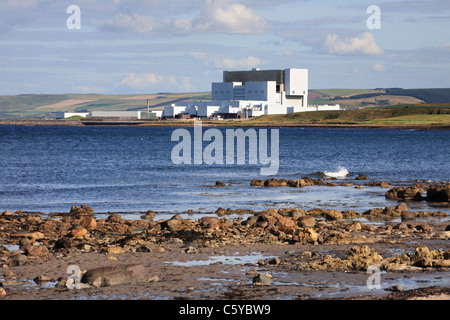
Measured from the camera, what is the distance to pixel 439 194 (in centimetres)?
3600

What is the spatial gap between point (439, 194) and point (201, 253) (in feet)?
64.9

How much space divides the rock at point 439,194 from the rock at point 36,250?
23198 mm

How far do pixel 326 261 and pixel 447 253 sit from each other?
3805mm

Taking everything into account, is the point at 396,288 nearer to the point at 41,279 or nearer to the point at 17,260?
the point at 41,279

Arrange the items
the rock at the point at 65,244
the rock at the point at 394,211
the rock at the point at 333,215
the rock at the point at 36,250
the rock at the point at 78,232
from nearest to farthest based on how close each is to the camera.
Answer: the rock at the point at 36,250
the rock at the point at 65,244
the rock at the point at 78,232
the rock at the point at 333,215
the rock at the point at 394,211

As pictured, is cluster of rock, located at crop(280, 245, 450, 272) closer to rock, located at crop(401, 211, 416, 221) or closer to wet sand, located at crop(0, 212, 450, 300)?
wet sand, located at crop(0, 212, 450, 300)

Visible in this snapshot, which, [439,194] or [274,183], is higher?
[439,194]

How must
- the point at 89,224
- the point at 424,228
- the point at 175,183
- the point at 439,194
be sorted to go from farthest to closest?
the point at 175,183 < the point at 439,194 < the point at 89,224 < the point at 424,228

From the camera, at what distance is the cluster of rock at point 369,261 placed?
17859 mm

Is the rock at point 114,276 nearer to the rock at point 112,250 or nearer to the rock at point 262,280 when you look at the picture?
the rock at point 262,280

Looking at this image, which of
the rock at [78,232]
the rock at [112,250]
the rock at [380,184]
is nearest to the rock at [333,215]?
the rock at [78,232]

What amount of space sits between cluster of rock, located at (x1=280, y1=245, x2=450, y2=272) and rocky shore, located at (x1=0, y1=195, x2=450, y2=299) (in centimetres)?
3

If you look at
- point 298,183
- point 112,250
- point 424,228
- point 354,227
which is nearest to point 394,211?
point 424,228
